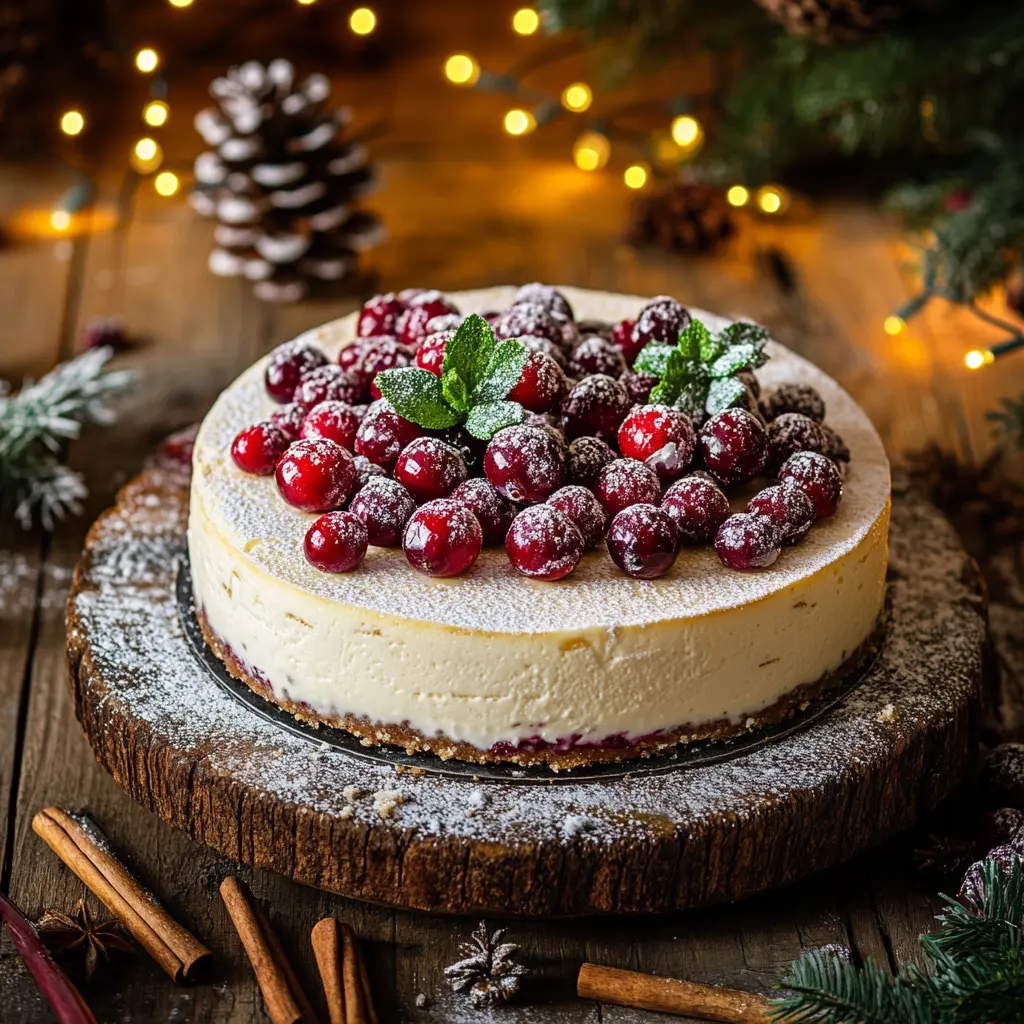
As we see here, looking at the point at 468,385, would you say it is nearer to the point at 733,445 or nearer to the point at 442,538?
the point at 442,538

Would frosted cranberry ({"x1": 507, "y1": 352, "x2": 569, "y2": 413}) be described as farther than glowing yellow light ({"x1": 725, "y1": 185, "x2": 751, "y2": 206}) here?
No

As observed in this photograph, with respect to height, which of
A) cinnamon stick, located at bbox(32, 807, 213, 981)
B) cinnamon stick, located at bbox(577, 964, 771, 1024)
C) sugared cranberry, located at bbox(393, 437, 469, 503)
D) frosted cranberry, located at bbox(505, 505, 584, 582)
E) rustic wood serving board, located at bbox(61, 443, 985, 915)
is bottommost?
cinnamon stick, located at bbox(32, 807, 213, 981)

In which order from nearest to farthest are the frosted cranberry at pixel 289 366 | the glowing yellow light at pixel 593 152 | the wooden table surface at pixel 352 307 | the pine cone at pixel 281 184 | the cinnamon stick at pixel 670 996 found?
the cinnamon stick at pixel 670 996 < the wooden table surface at pixel 352 307 < the frosted cranberry at pixel 289 366 < the pine cone at pixel 281 184 < the glowing yellow light at pixel 593 152

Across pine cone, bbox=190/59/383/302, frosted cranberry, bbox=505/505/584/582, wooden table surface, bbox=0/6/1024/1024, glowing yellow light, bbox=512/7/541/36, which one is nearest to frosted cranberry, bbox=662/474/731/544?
frosted cranberry, bbox=505/505/584/582

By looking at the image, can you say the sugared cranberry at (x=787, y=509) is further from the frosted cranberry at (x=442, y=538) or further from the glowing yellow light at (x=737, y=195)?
the glowing yellow light at (x=737, y=195)

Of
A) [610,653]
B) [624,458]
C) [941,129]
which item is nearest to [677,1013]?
[610,653]

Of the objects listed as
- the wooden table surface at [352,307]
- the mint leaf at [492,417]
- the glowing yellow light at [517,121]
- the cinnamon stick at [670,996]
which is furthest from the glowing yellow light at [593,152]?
the cinnamon stick at [670,996]

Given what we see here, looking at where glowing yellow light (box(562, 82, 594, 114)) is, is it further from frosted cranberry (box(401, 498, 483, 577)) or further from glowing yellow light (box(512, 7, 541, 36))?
frosted cranberry (box(401, 498, 483, 577))
